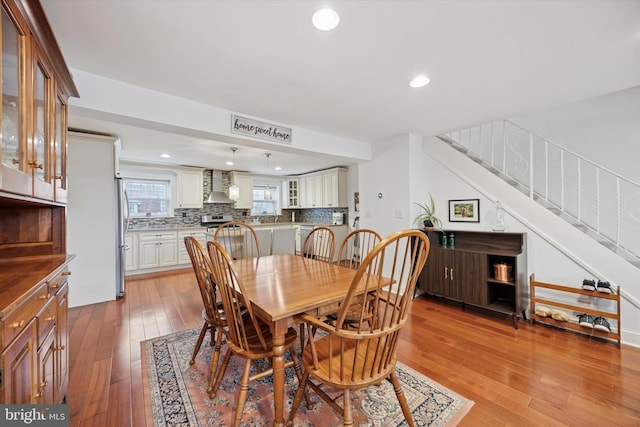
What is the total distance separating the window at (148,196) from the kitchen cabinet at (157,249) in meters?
0.76

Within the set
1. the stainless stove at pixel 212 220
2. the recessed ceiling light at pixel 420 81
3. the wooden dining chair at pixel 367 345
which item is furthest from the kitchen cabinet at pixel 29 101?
the stainless stove at pixel 212 220

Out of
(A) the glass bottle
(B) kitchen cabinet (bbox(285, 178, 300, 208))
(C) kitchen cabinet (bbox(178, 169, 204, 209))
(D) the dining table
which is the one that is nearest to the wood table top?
(D) the dining table

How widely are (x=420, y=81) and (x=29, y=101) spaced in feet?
8.13

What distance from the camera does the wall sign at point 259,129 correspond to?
2795mm

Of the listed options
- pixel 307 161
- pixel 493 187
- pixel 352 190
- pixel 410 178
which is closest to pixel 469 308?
pixel 493 187

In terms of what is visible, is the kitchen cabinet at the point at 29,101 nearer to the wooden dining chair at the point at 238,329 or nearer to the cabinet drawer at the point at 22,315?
the cabinet drawer at the point at 22,315

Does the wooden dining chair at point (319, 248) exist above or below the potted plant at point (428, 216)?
below

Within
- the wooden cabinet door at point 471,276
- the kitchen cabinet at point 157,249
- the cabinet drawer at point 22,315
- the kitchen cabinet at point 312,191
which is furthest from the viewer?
the kitchen cabinet at point 312,191

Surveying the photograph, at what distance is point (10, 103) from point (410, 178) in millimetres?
3620

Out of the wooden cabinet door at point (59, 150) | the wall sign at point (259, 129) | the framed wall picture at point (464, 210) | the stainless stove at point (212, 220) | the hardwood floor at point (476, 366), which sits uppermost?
the wall sign at point (259, 129)

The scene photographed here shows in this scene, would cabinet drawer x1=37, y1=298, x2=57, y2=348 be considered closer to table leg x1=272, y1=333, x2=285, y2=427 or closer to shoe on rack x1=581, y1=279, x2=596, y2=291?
table leg x1=272, y1=333, x2=285, y2=427

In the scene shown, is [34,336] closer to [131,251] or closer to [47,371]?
[47,371]

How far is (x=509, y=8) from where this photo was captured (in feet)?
4.60

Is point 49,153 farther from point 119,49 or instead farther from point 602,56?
point 602,56
